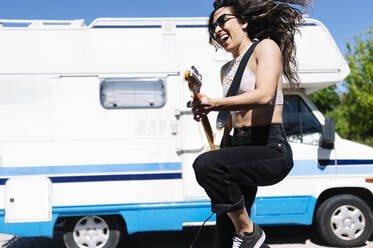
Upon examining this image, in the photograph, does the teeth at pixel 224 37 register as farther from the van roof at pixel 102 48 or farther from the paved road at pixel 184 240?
the paved road at pixel 184 240

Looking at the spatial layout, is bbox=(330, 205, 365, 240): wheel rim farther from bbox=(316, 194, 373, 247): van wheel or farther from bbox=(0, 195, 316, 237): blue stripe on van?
bbox=(0, 195, 316, 237): blue stripe on van

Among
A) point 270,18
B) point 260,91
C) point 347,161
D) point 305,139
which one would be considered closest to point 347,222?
point 347,161

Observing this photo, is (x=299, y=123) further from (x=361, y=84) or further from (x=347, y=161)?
(x=361, y=84)

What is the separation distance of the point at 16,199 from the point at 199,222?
80.2 inches

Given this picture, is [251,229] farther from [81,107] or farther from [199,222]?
[81,107]

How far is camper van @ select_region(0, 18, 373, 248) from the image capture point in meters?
3.85

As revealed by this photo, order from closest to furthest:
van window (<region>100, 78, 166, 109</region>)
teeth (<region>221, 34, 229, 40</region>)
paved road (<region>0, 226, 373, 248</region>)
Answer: teeth (<region>221, 34, 229, 40</region>)
van window (<region>100, 78, 166, 109</region>)
paved road (<region>0, 226, 373, 248</region>)

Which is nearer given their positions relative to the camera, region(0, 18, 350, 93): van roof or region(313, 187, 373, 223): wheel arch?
region(0, 18, 350, 93): van roof

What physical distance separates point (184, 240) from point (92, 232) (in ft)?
4.50

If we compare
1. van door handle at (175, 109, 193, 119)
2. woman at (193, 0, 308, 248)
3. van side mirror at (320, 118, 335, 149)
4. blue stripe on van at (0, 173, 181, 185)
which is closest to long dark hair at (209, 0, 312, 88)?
woman at (193, 0, 308, 248)

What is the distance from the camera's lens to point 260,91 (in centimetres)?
158

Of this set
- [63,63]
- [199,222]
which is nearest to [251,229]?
[199,222]

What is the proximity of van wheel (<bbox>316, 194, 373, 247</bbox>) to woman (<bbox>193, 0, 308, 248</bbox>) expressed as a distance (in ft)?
8.94

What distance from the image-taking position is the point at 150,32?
405cm
